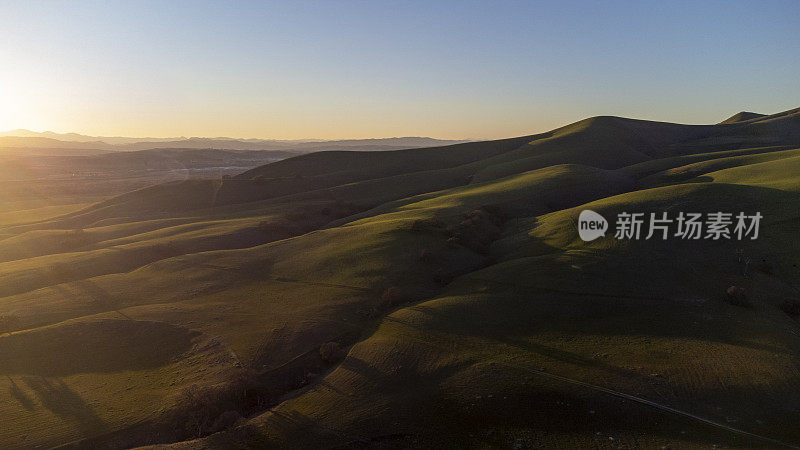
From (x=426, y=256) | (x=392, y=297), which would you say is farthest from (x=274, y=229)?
(x=392, y=297)

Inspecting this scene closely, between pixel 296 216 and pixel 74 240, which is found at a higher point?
pixel 296 216

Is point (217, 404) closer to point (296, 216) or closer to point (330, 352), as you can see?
point (330, 352)

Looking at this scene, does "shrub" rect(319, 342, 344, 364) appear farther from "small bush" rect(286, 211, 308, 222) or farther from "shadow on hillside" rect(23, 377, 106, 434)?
"small bush" rect(286, 211, 308, 222)

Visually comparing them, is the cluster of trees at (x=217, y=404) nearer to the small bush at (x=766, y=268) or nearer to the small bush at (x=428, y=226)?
the small bush at (x=428, y=226)

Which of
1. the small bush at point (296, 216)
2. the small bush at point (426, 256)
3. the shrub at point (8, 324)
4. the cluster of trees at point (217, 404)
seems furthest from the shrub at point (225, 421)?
the small bush at point (296, 216)

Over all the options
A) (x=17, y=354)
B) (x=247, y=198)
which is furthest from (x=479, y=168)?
(x=17, y=354)

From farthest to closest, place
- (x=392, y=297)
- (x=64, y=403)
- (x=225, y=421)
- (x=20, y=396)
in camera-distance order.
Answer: (x=392, y=297), (x=20, y=396), (x=64, y=403), (x=225, y=421)

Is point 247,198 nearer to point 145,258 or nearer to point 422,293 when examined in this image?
point 145,258

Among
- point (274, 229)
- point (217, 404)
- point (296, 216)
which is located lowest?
point (217, 404)
